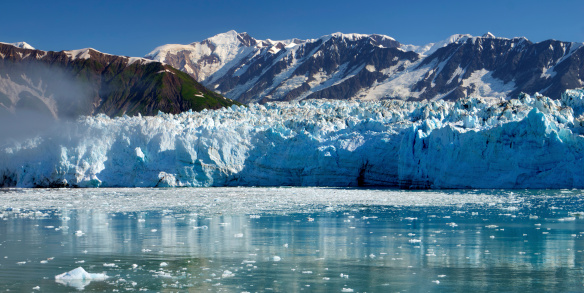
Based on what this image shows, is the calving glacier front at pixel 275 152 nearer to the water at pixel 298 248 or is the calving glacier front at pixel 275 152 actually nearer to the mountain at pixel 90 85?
the water at pixel 298 248

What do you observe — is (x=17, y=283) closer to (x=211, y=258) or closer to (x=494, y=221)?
(x=211, y=258)

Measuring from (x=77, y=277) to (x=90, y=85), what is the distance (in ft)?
429

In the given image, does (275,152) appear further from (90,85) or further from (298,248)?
(90,85)

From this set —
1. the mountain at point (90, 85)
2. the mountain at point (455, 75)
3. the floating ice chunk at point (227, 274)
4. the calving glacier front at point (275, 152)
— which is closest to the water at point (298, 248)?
the floating ice chunk at point (227, 274)

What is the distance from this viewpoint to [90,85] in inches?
5246

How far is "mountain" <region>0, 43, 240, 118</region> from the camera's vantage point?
123562mm

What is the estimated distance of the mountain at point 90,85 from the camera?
123562 millimetres

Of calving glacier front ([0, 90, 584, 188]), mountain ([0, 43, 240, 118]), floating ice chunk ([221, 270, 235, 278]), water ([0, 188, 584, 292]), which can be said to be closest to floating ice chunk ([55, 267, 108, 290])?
water ([0, 188, 584, 292])

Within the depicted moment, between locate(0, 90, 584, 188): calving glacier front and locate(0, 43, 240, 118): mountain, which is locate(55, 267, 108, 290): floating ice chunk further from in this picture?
locate(0, 43, 240, 118): mountain

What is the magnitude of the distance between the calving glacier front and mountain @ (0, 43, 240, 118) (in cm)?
7930

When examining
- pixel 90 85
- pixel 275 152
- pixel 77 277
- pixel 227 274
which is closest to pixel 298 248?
pixel 227 274

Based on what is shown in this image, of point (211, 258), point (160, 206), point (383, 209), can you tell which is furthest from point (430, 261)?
point (160, 206)

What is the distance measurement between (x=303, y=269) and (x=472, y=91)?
154838mm

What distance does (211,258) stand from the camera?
1222 centimetres
